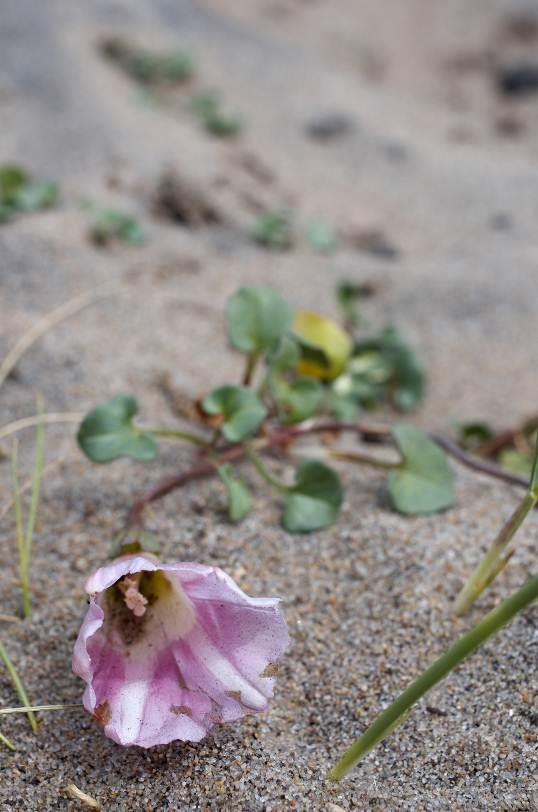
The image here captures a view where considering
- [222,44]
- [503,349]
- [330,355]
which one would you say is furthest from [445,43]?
[330,355]

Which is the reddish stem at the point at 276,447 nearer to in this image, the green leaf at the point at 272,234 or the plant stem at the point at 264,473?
the plant stem at the point at 264,473

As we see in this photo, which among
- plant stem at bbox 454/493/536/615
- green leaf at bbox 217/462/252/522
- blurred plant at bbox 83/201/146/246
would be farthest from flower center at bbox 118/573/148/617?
blurred plant at bbox 83/201/146/246

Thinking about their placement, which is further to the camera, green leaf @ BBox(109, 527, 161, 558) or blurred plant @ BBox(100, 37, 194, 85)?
blurred plant @ BBox(100, 37, 194, 85)

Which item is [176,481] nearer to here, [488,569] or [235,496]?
[235,496]

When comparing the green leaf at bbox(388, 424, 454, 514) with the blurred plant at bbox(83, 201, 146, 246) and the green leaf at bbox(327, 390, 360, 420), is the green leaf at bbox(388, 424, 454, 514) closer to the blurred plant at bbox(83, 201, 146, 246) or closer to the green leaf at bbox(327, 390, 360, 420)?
the green leaf at bbox(327, 390, 360, 420)

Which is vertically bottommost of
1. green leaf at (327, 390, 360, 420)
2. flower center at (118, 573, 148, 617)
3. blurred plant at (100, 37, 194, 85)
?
green leaf at (327, 390, 360, 420)

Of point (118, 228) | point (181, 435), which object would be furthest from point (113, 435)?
point (118, 228)

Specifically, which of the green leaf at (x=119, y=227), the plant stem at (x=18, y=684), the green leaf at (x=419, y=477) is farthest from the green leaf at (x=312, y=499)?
the green leaf at (x=119, y=227)
